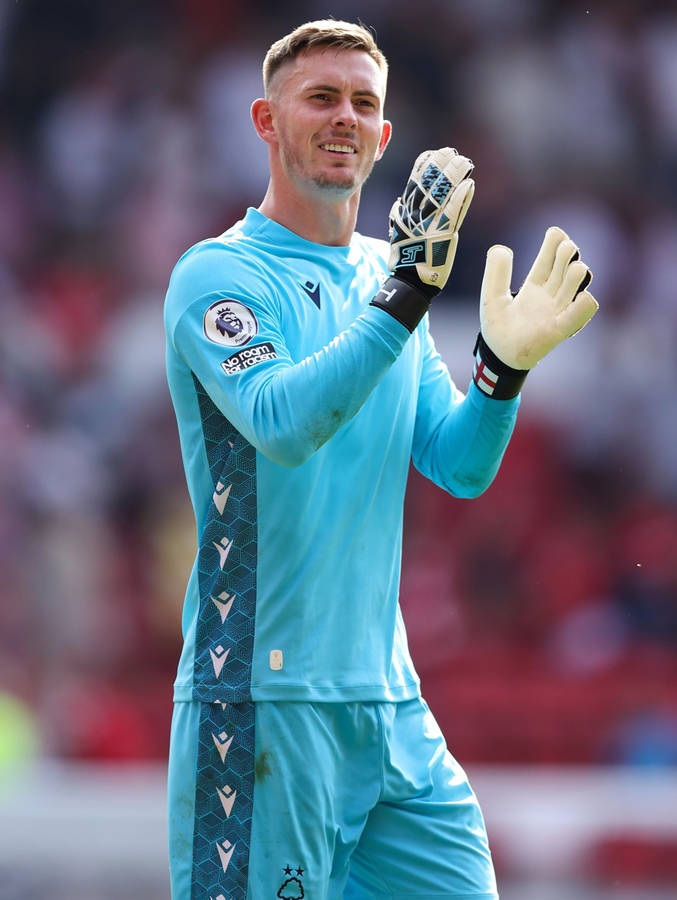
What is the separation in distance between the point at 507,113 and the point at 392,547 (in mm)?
9422

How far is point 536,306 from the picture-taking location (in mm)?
3389

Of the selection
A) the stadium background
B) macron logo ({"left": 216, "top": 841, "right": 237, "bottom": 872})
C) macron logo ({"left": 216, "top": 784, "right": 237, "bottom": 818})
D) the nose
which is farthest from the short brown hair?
the stadium background

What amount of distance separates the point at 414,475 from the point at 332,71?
6620 millimetres

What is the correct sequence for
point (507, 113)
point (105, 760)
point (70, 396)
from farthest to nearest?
point (507, 113) → point (70, 396) → point (105, 760)

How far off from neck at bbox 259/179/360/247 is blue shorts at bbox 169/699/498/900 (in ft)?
3.60

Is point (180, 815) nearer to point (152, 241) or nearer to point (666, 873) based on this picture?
point (666, 873)

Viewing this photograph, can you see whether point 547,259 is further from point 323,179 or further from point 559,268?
point 323,179

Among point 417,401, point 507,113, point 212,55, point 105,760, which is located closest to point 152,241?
point 212,55

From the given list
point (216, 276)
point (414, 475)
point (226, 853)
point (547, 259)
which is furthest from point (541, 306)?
point (414, 475)

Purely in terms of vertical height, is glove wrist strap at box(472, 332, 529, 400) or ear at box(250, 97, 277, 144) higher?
ear at box(250, 97, 277, 144)

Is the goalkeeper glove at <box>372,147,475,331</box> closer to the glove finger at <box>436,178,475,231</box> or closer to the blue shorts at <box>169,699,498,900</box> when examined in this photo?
the glove finger at <box>436,178,475,231</box>

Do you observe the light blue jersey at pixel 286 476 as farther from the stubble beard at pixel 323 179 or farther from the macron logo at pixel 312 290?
the stubble beard at pixel 323 179

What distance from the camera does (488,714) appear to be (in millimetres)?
8586

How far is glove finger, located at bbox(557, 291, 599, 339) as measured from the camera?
3375 mm
